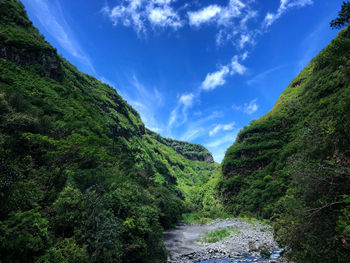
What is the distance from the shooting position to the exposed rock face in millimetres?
50188

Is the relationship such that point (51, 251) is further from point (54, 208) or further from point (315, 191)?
point (315, 191)

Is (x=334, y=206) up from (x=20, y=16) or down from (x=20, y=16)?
down

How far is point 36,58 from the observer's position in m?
58.7

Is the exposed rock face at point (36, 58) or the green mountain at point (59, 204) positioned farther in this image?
the exposed rock face at point (36, 58)

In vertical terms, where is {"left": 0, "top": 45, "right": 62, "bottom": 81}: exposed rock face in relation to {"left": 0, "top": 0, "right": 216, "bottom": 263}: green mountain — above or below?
above

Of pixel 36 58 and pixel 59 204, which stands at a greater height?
pixel 36 58

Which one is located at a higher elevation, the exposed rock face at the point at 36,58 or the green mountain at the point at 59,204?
the exposed rock face at the point at 36,58

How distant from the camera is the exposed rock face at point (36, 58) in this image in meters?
50.2

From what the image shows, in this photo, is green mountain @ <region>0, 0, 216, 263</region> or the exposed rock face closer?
green mountain @ <region>0, 0, 216, 263</region>

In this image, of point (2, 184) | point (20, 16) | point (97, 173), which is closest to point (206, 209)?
point (97, 173)

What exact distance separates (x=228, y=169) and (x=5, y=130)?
302ft

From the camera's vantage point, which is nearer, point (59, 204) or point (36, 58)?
point (59, 204)

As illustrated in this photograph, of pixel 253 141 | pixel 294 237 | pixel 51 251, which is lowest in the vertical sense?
pixel 294 237

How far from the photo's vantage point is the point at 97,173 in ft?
86.2
